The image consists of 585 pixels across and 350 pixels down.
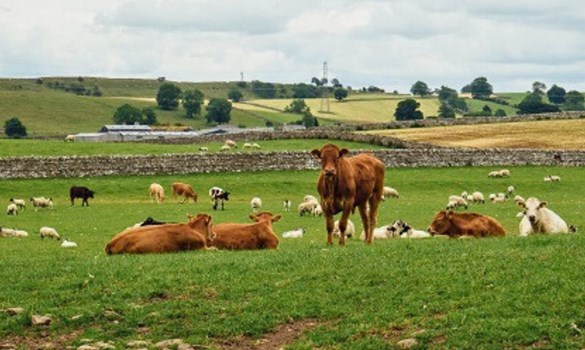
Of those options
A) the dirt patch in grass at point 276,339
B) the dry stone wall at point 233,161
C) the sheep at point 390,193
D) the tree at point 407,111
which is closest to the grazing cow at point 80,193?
the dry stone wall at point 233,161

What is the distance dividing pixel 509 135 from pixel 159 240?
268 feet

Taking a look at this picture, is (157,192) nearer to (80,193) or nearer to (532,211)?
(80,193)

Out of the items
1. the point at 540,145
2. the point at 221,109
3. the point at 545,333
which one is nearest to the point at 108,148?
the point at 540,145

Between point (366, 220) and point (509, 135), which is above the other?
point (366, 220)

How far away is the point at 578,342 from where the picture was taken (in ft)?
46.7

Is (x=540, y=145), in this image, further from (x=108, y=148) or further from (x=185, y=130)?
(x=185, y=130)

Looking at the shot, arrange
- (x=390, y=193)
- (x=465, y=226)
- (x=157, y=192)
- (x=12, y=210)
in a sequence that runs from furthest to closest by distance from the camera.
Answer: (x=390, y=193), (x=157, y=192), (x=12, y=210), (x=465, y=226)

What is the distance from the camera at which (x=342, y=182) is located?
2453 cm

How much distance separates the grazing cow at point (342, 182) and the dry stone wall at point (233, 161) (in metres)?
44.0

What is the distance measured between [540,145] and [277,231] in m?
57.6

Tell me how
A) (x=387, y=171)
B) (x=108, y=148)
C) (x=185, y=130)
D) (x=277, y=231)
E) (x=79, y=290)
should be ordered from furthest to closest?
1. (x=185, y=130)
2. (x=108, y=148)
3. (x=387, y=171)
4. (x=277, y=231)
5. (x=79, y=290)

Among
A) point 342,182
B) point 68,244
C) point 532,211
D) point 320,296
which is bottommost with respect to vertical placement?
point 68,244

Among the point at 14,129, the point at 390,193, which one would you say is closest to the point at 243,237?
→ the point at 390,193

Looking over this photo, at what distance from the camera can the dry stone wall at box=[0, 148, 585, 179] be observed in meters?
66.4
